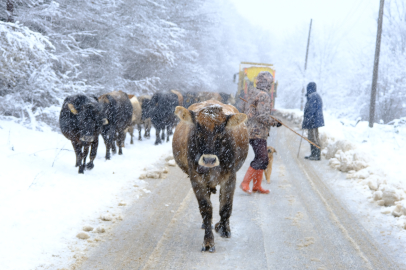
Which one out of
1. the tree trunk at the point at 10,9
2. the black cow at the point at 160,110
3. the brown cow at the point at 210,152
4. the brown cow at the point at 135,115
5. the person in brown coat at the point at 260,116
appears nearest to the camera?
the brown cow at the point at 210,152

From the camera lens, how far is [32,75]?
32.8 ft

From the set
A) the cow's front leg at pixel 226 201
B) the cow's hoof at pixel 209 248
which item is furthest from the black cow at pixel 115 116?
the cow's hoof at pixel 209 248

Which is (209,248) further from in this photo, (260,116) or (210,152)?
(260,116)

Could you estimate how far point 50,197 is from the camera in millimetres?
5523

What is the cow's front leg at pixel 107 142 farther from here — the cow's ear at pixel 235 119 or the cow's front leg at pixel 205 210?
the cow's ear at pixel 235 119

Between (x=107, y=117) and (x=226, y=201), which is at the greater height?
(x=107, y=117)

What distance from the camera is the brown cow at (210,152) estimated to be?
147 inches

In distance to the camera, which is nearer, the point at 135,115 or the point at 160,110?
the point at 135,115

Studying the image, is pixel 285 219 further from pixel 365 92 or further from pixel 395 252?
pixel 365 92

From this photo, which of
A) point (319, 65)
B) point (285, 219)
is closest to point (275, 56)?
point (319, 65)

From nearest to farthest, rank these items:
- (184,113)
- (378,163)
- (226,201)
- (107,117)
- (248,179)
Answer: (184,113), (226,201), (248,179), (378,163), (107,117)

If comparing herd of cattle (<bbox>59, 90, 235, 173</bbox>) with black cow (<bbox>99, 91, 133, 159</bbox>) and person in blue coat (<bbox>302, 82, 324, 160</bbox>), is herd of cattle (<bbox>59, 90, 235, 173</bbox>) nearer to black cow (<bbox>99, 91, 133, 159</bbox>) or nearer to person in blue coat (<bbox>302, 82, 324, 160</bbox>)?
→ black cow (<bbox>99, 91, 133, 159</bbox>)

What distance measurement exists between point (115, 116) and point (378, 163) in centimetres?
695

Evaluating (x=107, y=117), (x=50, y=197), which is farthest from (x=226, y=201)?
(x=107, y=117)
